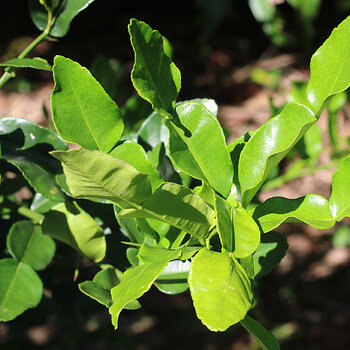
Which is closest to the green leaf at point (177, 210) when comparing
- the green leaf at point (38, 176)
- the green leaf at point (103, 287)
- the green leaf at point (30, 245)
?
the green leaf at point (103, 287)

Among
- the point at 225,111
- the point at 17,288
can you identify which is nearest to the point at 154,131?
the point at 17,288

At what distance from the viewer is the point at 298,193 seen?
324 centimetres

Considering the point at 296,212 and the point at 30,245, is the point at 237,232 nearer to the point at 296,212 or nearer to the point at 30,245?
the point at 296,212

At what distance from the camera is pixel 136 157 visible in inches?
23.9

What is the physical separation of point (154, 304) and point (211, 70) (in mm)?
2174

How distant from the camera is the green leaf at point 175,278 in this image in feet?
2.34

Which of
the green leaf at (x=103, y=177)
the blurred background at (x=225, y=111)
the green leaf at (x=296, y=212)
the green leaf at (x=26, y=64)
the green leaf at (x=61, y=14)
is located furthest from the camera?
the blurred background at (x=225, y=111)

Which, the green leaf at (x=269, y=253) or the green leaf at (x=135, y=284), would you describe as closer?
the green leaf at (x=135, y=284)

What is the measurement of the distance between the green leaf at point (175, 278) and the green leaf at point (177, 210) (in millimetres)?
174

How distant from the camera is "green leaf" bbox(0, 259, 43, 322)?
2.49 ft

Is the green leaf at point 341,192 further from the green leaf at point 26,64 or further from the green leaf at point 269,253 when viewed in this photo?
the green leaf at point 26,64

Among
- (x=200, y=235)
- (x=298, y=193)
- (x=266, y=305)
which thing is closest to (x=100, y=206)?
(x=200, y=235)

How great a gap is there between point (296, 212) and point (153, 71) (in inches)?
8.5

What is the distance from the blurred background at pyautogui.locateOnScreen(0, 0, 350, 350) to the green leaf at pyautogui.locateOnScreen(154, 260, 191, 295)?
267 mm
